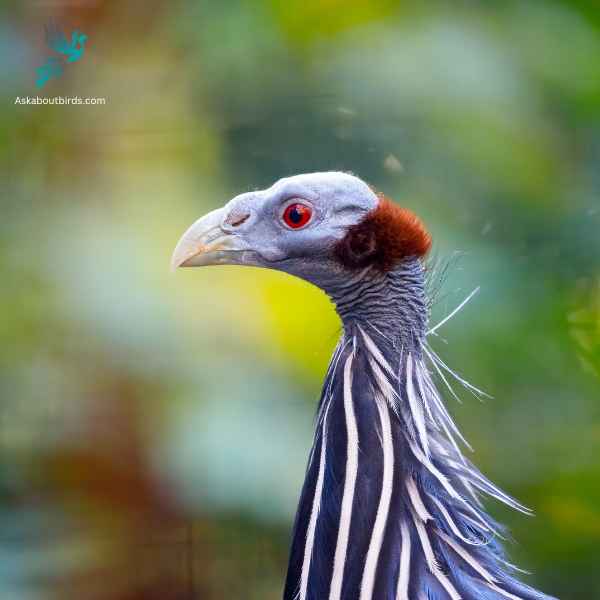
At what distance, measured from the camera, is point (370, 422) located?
0.80m

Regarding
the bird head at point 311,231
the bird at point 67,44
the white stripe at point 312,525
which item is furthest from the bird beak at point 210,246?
the bird at point 67,44

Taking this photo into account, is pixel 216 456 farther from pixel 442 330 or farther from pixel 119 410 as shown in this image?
pixel 442 330

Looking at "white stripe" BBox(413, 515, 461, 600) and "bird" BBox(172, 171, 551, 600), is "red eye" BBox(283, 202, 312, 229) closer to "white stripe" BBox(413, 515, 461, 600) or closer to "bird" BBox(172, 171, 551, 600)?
"bird" BBox(172, 171, 551, 600)

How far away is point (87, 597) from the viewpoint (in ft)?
4.73

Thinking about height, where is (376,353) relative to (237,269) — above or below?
below

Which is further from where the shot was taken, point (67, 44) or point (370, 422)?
point (67, 44)

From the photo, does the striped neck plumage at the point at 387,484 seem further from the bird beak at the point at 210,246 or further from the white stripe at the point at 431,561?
the bird beak at the point at 210,246

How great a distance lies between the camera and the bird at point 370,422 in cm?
79

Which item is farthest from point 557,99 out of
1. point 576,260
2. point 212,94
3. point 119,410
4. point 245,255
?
point 119,410

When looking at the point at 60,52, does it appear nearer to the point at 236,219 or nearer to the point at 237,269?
the point at 237,269

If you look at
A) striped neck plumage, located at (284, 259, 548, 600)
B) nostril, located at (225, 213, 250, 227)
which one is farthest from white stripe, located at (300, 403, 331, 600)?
nostril, located at (225, 213, 250, 227)

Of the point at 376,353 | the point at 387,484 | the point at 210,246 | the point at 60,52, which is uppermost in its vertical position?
the point at 60,52

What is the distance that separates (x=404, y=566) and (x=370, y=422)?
14 centimetres

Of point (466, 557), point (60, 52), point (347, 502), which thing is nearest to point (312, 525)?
point (347, 502)
